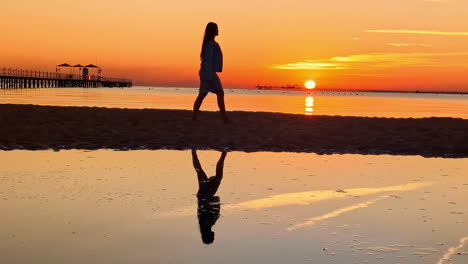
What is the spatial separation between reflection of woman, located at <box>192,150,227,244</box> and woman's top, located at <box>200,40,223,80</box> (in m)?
6.19

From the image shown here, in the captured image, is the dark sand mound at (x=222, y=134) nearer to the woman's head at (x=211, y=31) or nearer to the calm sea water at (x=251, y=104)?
the woman's head at (x=211, y=31)

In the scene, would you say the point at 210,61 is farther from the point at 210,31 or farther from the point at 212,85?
the point at 210,31

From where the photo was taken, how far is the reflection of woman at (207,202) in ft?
15.1

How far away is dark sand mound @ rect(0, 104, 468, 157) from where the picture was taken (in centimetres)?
1122

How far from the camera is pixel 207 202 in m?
5.75

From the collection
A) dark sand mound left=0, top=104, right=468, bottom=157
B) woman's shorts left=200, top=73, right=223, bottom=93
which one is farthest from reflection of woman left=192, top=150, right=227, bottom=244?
woman's shorts left=200, top=73, right=223, bottom=93

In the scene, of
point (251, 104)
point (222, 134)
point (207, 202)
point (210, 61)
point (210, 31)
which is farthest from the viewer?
point (251, 104)

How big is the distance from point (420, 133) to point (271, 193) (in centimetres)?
893

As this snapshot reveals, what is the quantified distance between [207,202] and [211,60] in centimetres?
918

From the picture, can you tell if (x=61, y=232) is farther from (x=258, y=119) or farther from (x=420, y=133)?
(x=258, y=119)

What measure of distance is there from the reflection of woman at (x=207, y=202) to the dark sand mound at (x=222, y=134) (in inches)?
127

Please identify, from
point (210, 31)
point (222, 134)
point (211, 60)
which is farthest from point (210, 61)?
point (222, 134)

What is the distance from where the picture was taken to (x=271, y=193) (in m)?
6.39

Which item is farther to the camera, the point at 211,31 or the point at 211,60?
the point at 211,60
